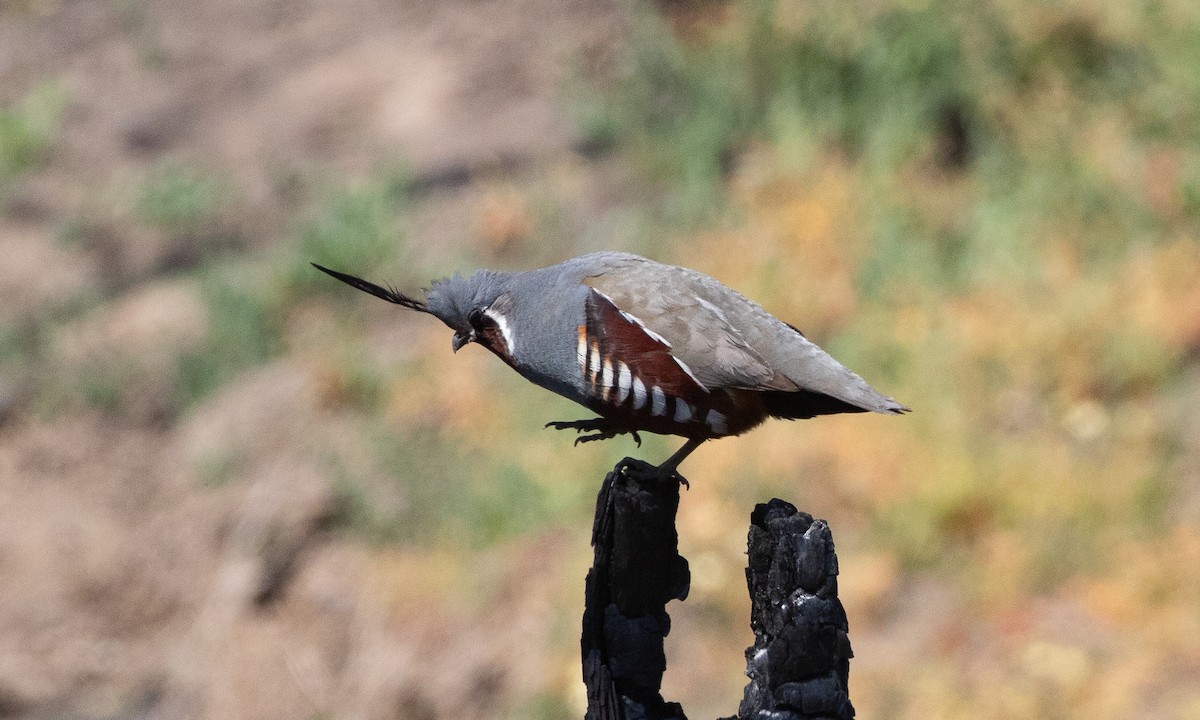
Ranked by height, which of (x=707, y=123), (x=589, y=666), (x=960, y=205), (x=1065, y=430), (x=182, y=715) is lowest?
(x=589, y=666)

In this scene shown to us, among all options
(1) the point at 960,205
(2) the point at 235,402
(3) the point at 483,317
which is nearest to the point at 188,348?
(2) the point at 235,402

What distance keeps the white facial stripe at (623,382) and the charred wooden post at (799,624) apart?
0.59m

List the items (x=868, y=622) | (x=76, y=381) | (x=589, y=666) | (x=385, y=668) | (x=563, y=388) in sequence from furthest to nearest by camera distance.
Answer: (x=76, y=381) < (x=385, y=668) < (x=868, y=622) < (x=563, y=388) < (x=589, y=666)

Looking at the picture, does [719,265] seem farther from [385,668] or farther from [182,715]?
[182,715]

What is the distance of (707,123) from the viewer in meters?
9.01

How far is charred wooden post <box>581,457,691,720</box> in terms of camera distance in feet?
8.89

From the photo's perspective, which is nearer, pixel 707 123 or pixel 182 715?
pixel 182 715

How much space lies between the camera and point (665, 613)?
2773 millimetres

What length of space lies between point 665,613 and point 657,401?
18.2 inches

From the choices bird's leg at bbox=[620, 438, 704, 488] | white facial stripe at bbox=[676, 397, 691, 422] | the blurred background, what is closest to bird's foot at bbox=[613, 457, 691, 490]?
bird's leg at bbox=[620, 438, 704, 488]

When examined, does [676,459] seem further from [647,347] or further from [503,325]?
[503,325]

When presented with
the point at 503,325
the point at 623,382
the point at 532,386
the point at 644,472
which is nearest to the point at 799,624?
the point at 644,472

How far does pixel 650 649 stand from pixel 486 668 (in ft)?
11.6

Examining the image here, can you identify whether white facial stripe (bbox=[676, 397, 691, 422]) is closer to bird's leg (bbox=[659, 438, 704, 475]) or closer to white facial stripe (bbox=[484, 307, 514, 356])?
bird's leg (bbox=[659, 438, 704, 475])
